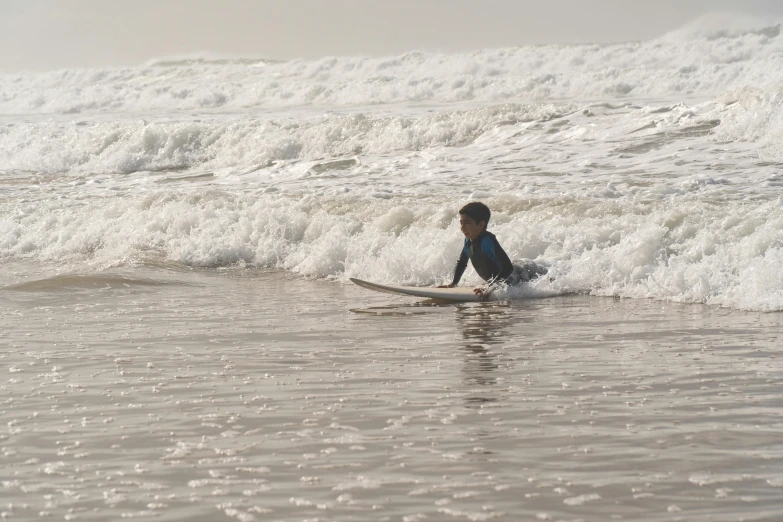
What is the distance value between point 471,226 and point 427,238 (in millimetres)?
1943

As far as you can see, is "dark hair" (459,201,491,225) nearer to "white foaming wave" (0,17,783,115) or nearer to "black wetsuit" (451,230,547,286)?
"black wetsuit" (451,230,547,286)

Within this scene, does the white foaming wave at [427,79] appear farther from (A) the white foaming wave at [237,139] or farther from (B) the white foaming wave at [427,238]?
(B) the white foaming wave at [427,238]

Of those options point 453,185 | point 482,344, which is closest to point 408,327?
point 482,344

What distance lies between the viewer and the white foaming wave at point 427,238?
8.57 meters

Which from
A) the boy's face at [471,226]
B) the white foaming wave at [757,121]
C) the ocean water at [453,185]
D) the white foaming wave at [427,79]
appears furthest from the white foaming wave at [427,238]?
the white foaming wave at [427,79]

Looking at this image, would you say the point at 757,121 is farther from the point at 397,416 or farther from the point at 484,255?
the point at 397,416

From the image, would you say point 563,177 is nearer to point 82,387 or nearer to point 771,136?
point 771,136

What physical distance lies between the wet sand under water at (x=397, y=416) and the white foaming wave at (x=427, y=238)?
2.62 ft

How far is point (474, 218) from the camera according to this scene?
8.71 meters

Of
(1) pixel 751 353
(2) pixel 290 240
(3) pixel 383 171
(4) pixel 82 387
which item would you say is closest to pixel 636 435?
(1) pixel 751 353

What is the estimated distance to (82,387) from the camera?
5.43 meters

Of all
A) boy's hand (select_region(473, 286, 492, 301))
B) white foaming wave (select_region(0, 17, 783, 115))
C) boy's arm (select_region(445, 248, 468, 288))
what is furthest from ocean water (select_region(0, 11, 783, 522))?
white foaming wave (select_region(0, 17, 783, 115))

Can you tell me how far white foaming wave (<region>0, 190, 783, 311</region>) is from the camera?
8.57 meters

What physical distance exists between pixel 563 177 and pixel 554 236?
3.98 meters
